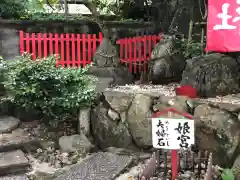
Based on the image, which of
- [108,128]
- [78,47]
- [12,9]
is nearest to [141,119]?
[108,128]

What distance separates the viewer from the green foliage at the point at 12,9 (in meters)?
10.5

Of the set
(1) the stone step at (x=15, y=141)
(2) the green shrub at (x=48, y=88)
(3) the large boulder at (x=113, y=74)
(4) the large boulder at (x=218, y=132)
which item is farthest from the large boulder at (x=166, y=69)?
(1) the stone step at (x=15, y=141)

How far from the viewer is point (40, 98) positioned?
695cm

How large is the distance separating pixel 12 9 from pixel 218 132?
744cm

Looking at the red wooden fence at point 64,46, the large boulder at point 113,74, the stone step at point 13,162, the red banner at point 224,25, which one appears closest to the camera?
the red banner at point 224,25

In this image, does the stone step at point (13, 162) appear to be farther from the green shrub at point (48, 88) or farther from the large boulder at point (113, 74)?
the large boulder at point (113, 74)

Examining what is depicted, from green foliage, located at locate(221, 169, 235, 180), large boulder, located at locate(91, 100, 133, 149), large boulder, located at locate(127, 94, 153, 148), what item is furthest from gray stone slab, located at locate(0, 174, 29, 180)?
green foliage, located at locate(221, 169, 235, 180)

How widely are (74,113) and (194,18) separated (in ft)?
15.0

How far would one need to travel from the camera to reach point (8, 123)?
23.6 feet

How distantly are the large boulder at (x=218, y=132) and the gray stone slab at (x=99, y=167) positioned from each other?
1318 millimetres

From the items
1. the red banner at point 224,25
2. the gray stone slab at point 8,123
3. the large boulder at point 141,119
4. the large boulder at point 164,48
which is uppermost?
the red banner at point 224,25

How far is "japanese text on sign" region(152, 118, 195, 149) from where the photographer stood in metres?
4.70

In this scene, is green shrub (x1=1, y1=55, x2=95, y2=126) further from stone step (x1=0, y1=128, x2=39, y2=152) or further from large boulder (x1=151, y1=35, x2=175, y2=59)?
large boulder (x1=151, y1=35, x2=175, y2=59)

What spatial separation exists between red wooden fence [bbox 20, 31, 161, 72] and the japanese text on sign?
16.5 feet
